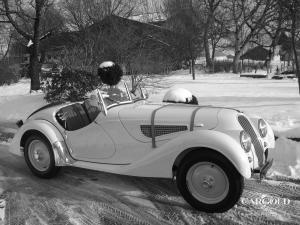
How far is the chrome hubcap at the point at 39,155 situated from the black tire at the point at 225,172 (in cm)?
197

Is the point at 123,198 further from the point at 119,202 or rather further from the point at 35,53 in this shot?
the point at 35,53

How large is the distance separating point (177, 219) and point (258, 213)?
847 mm

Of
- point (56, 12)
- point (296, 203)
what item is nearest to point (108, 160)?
point (296, 203)

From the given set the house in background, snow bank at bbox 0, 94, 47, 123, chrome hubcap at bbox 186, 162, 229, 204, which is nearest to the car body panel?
chrome hubcap at bbox 186, 162, 229, 204

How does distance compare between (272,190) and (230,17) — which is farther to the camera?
(230,17)

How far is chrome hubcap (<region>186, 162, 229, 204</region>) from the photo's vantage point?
12.8 feet

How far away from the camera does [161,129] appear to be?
14.1 feet

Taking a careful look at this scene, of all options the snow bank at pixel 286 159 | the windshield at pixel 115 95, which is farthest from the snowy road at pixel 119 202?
the windshield at pixel 115 95

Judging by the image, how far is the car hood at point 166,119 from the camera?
4105 mm

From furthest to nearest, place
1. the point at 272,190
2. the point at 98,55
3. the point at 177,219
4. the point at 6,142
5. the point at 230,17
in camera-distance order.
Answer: the point at 230,17
the point at 98,55
the point at 6,142
the point at 272,190
the point at 177,219

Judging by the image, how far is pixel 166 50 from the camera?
80.7 ft

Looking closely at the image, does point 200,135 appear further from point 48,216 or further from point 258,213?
point 48,216

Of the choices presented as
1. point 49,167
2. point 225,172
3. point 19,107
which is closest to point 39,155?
point 49,167

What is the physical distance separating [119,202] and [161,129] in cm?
96
